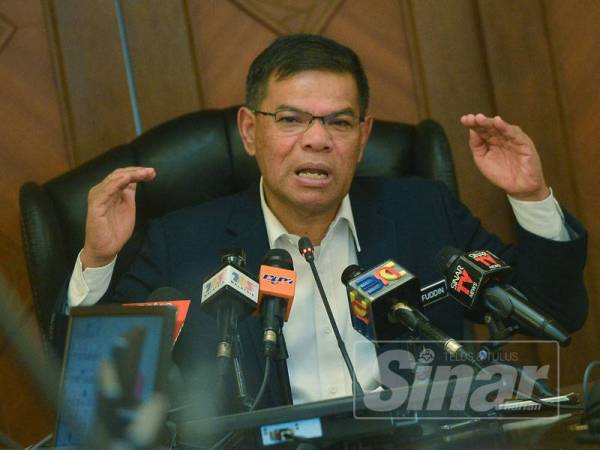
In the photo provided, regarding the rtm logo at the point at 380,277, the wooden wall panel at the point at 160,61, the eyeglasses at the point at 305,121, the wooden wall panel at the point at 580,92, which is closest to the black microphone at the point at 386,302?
the rtm logo at the point at 380,277

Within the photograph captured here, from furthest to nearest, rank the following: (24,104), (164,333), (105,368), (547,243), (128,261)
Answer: (24,104) → (128,261) → (547,243) → (164,333) → (105,368)

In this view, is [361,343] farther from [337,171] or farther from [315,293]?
[337,171]

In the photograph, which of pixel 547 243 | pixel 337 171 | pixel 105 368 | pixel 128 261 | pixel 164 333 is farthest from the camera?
pixel 128 261

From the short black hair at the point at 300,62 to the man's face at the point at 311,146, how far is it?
0.06ft

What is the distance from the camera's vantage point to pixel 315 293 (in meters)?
2.17

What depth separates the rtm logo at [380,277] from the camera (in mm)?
1450

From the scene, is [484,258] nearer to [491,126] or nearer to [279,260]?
[279,260]

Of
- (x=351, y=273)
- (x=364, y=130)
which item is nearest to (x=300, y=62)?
(x=364, y=130)

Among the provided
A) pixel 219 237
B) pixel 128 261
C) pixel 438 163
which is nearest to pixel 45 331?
pixel 128 261

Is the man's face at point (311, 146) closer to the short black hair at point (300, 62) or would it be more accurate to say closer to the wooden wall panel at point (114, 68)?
the short black hair at point (300, 62)

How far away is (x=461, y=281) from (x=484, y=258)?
55mm

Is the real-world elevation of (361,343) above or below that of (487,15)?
below

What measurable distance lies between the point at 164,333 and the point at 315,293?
1315 millimetres

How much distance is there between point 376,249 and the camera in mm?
2227
